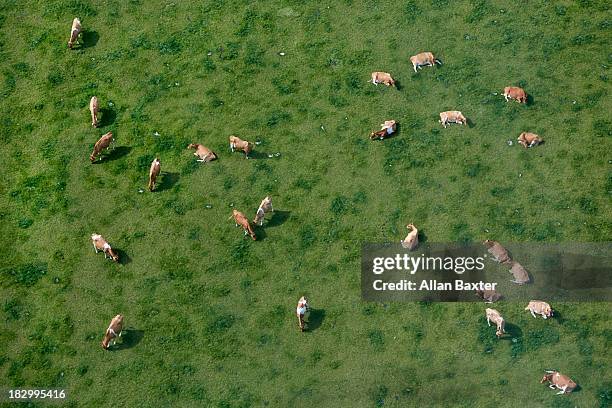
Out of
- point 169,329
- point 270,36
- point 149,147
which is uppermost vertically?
point 270,36

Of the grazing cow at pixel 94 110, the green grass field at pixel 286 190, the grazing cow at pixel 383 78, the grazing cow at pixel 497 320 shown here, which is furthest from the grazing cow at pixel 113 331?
the grazing cow at pixel 383 78

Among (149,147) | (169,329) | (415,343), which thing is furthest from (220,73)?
(415,343)

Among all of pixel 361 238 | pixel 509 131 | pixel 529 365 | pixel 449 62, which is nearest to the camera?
pixel 529 365

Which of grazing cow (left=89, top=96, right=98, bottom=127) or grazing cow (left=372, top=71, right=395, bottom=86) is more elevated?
grazing cow (left=372, top=71, right=395, bottom=86)

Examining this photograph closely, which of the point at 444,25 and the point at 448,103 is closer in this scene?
the point at 448,103

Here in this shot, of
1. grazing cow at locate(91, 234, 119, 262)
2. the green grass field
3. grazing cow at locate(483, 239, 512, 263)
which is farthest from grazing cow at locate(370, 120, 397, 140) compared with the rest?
grazing cow at locate(91, 234, 119, 262)

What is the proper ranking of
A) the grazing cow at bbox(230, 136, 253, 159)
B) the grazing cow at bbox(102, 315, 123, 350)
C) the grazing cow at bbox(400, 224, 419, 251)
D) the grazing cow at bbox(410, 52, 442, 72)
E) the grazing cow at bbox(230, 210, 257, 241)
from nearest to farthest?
the grazing cow at bbox(102, 315, 123, 350)
the grazing cow at bbox(400, 224, 419, 251)
the grazing cow at bbox(230, 210, 257, 241)
the grazing cow at bbox(230, 136, 253, 159)
the grazing cow at bbox(410, 52, 442, 72)

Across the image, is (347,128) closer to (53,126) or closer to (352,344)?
(352,344)

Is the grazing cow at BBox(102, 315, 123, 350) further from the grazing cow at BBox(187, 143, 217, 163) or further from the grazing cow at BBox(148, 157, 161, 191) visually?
the grazing cow at BBox(187, 143, 217, 163)
